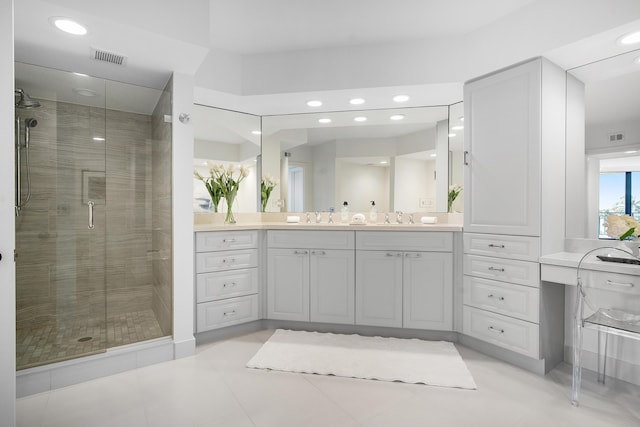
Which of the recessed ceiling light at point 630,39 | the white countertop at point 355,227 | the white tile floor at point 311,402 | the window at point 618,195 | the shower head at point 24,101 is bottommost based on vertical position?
the white tile floor at point 311,402

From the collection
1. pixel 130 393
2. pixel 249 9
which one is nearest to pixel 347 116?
pixel 249 9

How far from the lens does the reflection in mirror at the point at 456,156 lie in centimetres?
312

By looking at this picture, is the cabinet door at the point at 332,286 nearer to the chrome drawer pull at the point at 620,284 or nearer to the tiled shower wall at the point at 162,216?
the tiled shower wall at the point at 162,216

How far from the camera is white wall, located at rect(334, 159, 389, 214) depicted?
344 cm

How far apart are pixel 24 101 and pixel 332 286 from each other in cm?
257

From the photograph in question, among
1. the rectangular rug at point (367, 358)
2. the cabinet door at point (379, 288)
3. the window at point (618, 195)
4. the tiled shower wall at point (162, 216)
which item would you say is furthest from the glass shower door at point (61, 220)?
the window at point (618, 195)

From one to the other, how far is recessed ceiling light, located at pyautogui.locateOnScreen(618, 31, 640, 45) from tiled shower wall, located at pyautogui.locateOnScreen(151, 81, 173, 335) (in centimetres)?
298

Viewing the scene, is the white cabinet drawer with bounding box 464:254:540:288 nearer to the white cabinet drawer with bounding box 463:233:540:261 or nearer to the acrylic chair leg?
the white cabinet drawer with bounding box 463:233:540:261

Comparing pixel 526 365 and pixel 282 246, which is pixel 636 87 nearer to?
pixel 526 365

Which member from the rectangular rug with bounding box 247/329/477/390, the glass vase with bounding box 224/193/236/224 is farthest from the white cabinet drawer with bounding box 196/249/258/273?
the rectangular rug with bounding box 247/329/477/390

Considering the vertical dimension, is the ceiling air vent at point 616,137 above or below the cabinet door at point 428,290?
above

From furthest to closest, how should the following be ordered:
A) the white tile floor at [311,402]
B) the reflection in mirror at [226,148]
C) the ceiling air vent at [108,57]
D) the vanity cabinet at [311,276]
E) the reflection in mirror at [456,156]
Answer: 1. the reflection in mirror at [226,148]
2. the reflection in mirror at [456,156]
3. the vanity cabinet at [311,276]
4. the ceiling air vent at [108,57]
5. the white tile floor at [311,402]

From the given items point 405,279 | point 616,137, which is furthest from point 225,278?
point 616,137

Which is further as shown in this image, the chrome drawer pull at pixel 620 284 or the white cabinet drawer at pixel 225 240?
the white cabinet drawer at pixel 225 240
